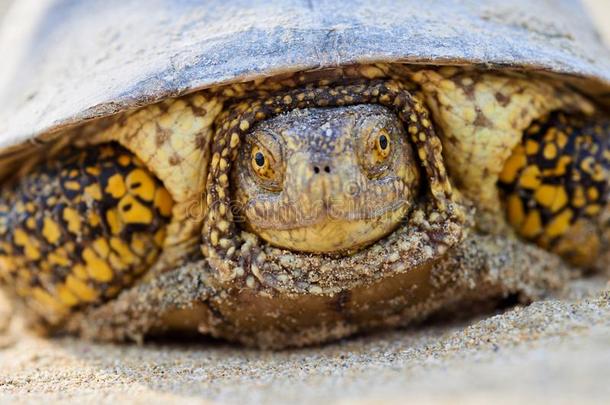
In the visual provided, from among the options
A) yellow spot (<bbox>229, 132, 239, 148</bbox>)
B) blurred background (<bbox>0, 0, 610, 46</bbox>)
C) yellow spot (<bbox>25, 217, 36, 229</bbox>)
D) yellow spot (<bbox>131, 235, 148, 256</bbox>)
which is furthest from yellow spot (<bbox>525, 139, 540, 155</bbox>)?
blurred background (<bbox>0, 0, 610, 46</bbox>)

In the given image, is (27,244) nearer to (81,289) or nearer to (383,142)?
(81,289)

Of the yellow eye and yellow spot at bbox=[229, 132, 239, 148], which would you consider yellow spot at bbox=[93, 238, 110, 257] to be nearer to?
yellow spot at bbox=[229, 132, 239, 148]

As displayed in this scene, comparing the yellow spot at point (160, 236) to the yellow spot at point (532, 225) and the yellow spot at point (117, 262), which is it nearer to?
the yellow spot at point (117, 262)

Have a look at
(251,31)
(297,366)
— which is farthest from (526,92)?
(297,366)

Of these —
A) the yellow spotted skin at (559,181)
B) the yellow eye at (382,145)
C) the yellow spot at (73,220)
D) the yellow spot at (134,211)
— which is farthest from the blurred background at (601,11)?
the yellow spot at (73,220)

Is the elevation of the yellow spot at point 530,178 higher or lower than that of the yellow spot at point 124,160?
lower

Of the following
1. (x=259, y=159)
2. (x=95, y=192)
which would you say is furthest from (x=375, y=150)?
(x=95, y=192)

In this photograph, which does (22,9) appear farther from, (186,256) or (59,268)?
(186,256)
